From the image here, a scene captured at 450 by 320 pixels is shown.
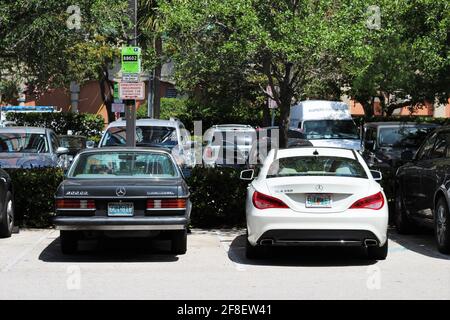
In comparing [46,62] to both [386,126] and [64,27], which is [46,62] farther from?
[386,126]

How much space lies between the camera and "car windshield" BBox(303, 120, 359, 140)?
2543 centimetres

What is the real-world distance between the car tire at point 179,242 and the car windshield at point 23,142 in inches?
272

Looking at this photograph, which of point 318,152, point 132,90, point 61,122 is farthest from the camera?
point 61,122

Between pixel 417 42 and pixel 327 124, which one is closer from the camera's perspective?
pixel 417 42

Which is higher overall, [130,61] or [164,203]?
[130,61]

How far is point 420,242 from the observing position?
11.9 meters

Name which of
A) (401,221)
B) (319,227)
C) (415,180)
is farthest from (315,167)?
(401,221)

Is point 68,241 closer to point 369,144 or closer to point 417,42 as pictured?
point 417,42

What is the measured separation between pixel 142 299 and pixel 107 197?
7.54 feet

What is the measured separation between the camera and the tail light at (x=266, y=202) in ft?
30.9

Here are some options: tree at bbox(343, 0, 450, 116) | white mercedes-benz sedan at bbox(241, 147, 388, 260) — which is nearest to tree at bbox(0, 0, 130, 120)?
tree at bbox(343, 0, 450, 116)

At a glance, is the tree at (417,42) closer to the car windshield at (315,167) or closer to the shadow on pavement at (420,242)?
the shadow on pavement at (420,242)

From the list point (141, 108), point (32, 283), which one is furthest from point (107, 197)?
point (141, 108)

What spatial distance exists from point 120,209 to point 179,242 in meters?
1.06
